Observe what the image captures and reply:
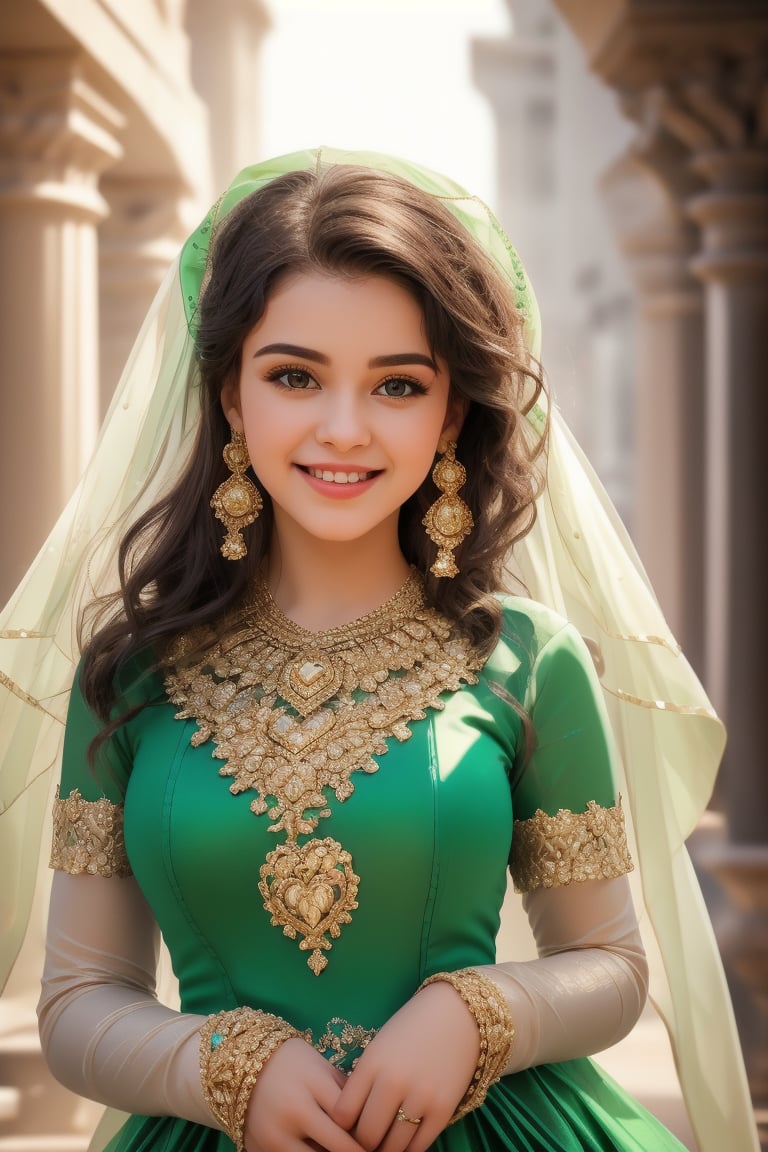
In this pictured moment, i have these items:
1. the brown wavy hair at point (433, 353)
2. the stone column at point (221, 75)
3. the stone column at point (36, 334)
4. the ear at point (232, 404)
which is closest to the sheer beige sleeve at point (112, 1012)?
the brown wavy hair at point (433, 353)

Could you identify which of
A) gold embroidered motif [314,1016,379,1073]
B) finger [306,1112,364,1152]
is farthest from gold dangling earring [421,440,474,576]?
finger [306,1112,364,1152]

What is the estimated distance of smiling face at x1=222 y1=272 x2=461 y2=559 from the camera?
1.68m

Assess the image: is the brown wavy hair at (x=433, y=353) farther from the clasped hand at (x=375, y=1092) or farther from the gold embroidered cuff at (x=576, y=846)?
the clasped hand at (x=375, y=1092)

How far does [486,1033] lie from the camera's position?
1.58 m

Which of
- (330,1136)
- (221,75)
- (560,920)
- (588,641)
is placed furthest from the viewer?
(221,75)

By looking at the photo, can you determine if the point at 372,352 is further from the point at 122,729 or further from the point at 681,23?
the point at 681,23

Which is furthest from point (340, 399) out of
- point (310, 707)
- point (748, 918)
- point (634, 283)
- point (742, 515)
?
point (634, 283)

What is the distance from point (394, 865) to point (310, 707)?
0.22m

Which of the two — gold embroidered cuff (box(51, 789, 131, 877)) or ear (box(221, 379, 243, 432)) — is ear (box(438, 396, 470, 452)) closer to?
ear (box(221, 379, 243, 432))

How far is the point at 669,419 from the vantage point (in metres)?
6.38

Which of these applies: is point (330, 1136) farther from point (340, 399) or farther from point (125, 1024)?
point (340, 399)

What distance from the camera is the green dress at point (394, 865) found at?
1.67 meters

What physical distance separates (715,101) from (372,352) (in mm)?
3151

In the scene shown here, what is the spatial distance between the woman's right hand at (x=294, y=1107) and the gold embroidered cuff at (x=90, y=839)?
1.11ft
